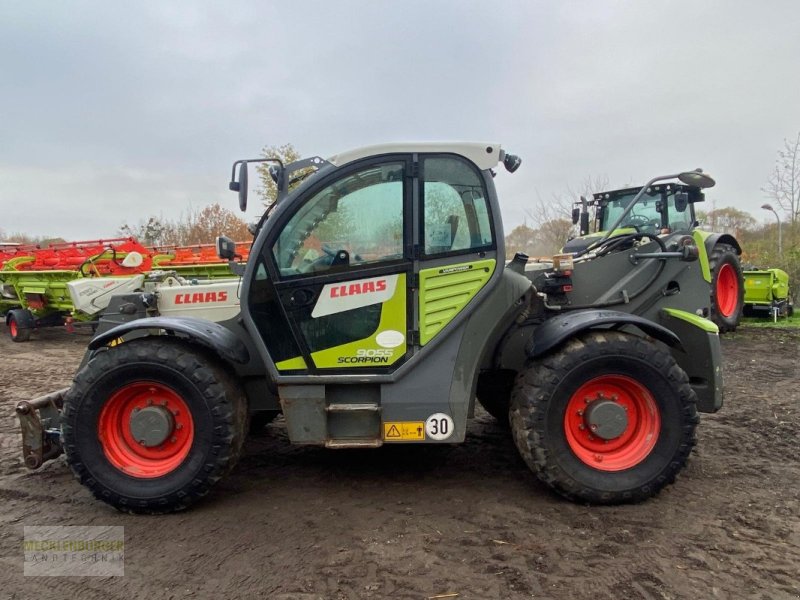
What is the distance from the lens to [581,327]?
329 centimetres

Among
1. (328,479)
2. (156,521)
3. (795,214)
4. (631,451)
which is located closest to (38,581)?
(156,521)

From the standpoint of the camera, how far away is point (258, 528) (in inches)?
122

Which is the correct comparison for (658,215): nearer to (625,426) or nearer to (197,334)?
(625,426)

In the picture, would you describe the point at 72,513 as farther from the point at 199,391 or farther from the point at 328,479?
the point at 328,479

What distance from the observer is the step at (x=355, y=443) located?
335 cm

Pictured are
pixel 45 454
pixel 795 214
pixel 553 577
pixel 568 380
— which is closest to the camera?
pixel 553 577

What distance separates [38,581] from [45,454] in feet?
4.04

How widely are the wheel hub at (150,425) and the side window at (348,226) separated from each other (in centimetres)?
113

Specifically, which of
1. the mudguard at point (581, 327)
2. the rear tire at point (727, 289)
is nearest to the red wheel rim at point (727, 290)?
the rear tire at point (727, 289)

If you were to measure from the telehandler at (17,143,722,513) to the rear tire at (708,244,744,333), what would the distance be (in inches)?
274

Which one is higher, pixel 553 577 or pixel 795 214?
pixel 795 214

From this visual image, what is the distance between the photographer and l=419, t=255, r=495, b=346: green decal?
11.0 feet

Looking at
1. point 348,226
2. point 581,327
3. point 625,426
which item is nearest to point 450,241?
point 348,226

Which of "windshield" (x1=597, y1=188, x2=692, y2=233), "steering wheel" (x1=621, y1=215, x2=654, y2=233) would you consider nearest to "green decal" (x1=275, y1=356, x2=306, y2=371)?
"windshield" (x1=597, y1=188, x2=692, y2=233)
